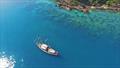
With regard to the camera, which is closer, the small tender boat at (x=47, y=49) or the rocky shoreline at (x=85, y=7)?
the small tender boat at (x=47, y=49)

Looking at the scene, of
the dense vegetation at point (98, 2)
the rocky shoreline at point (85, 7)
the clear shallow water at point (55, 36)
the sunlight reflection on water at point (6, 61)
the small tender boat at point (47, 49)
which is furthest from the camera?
the dense vegetation at point (98, 2)

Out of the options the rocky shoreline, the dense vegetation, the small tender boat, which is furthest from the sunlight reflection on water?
A: the dense vegetation

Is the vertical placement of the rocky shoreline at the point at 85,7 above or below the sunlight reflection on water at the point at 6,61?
above

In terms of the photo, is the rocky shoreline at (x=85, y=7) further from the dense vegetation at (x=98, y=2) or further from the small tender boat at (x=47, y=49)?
the small tender boat at (x=47, y=49)

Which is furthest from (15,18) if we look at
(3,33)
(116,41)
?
(116,41)

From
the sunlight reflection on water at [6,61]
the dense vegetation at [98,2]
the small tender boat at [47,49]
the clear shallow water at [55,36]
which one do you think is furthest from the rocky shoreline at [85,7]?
the sunlight reflection on water at [6,61]

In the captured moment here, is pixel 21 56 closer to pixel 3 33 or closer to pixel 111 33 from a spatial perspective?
pixel 3 33

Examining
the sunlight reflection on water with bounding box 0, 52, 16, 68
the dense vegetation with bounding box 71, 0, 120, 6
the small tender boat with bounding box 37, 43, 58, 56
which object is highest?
the dense vegetation with bounding box 71, 0, 120, 6

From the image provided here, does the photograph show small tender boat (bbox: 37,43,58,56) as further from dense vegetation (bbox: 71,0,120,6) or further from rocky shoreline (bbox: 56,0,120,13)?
dense vegetation (bbox: 71,0,120,6)
